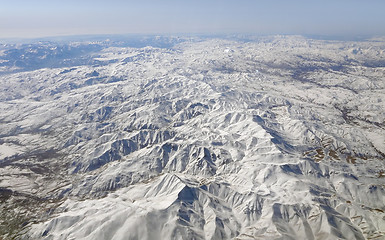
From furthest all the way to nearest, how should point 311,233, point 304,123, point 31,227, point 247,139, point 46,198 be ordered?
1. point 304,123
2. point 247,139
3. point 46,198
4. point 31,227
5. point 311,233

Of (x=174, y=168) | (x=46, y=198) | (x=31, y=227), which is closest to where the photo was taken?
(x=31, y=227)

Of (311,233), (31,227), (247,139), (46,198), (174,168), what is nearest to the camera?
(311,233)

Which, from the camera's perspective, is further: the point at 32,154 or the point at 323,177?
the point at 32,154

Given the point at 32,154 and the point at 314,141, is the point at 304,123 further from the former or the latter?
the point at 32,154

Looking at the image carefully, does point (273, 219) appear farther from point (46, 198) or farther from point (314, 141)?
point (46, 198)

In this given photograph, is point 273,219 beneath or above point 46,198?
above

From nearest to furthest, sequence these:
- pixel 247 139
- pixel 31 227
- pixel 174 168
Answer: pixel 31 227, pixel 174 168, pixel 247 139

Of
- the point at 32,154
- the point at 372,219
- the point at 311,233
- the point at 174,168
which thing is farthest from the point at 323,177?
the point at 32,154

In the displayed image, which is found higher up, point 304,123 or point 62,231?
point 304,123

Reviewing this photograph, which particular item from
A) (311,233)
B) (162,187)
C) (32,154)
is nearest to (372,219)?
(311,233)
